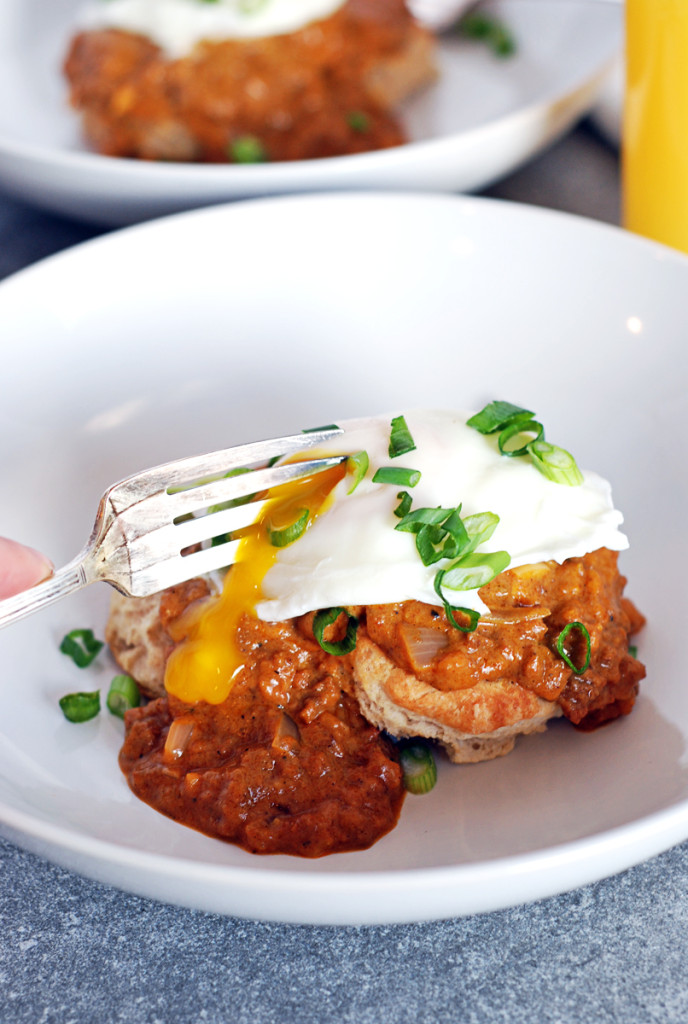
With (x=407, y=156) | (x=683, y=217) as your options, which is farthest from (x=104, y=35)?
(x=683, y=217)

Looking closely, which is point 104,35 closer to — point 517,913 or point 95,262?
point 95,262

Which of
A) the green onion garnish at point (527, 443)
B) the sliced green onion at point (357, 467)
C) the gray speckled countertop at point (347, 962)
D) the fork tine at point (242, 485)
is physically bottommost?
the gray speckled countertop at point (347, 962)

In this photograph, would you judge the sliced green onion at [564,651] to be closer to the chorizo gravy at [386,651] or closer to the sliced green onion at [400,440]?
the chorizo gravy at [386,651]

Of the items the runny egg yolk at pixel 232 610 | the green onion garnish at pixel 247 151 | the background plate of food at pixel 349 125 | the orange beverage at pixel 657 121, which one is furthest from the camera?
the green onion garnish at pixel 247 151

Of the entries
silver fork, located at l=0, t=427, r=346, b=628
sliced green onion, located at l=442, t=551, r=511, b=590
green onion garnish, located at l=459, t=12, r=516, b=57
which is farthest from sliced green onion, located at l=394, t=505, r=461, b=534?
green onion garnish, located at l=459, t=12, r=516, b=57

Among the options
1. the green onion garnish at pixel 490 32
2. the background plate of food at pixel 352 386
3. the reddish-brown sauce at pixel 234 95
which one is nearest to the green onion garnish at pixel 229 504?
the background plate of food at pixel 352 386

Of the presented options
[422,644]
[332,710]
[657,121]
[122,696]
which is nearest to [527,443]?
[422,644]
